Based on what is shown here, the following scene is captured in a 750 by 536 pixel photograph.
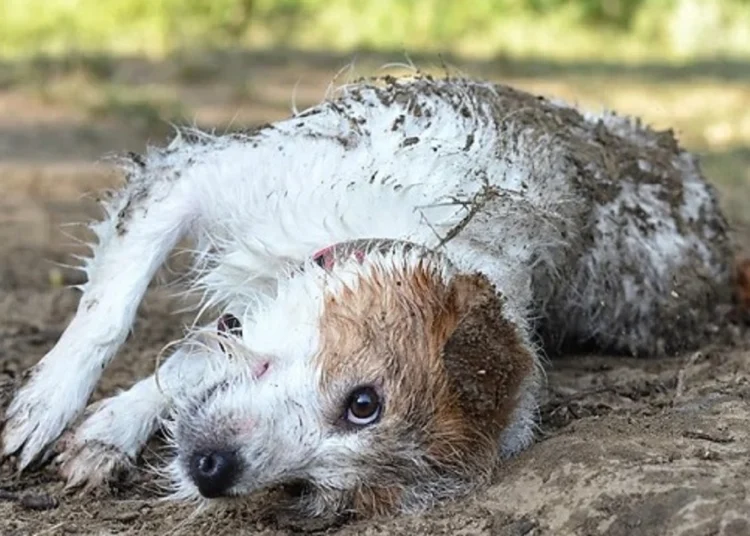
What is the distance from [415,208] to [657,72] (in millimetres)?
11566

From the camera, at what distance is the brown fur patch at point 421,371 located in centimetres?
423

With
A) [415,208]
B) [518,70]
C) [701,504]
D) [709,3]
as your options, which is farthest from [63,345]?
[709,3]

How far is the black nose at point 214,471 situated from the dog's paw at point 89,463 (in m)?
0.87

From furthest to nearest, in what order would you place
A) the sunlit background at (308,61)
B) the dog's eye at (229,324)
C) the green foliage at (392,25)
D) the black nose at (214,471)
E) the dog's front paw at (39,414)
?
the green foliage at (392,25) → the sunlit background at (308,61) → the dog's front paw at (39,414) → the dog's eye at (229,324) → the black nose at (214,471)

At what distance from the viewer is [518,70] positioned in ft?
49.9

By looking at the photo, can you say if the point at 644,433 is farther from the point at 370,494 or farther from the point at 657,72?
the point at 657,72

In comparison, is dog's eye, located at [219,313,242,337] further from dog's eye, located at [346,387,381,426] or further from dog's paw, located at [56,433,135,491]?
dog's eye, located at [346,387,381,426]

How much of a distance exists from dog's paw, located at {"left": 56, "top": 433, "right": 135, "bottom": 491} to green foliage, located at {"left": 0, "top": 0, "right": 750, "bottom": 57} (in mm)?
8855

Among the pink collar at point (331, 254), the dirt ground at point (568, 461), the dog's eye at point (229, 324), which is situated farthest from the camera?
the dog's eye at point (229, 324)

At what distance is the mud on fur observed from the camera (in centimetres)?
423

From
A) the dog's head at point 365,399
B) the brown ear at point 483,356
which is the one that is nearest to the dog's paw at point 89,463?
the dog's head at point 365,399

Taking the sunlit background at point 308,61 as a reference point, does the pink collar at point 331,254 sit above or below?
below

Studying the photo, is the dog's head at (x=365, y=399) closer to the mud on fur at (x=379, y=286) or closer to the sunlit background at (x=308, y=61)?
the mud on fur at (x=379, y=286)

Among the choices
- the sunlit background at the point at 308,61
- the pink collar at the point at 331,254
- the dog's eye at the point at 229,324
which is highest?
the sunlit background at the point at 308,61
